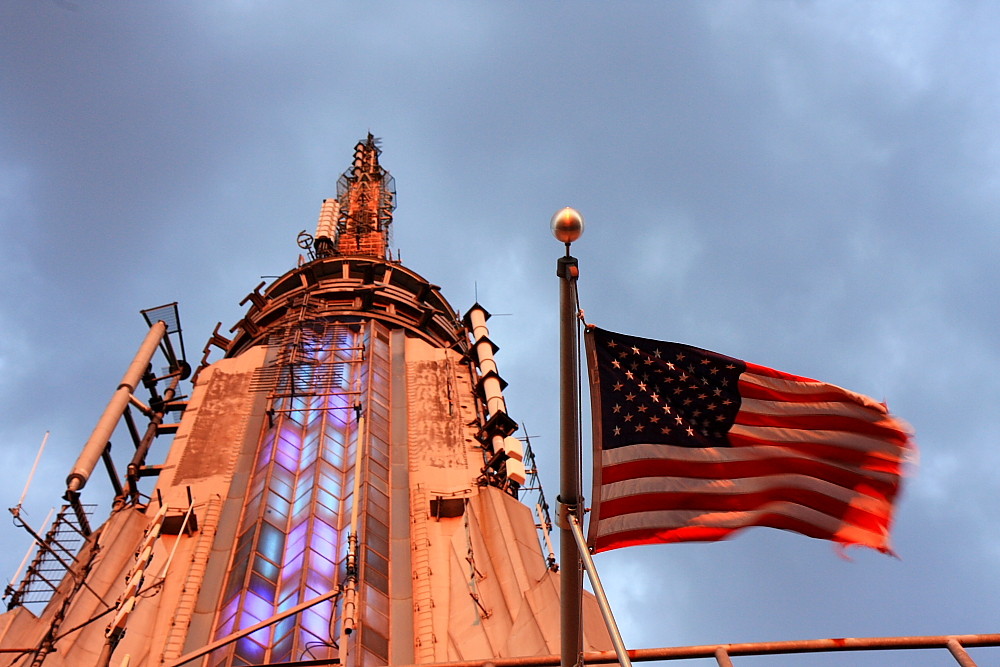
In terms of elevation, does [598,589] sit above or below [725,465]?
below

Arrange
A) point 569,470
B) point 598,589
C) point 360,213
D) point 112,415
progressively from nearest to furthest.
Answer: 1. point 598,589
2. point 569,470
3. point 112,415
4. point 360,213

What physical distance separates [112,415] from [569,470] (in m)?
26.7

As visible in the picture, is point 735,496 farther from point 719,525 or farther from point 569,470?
point 569,470

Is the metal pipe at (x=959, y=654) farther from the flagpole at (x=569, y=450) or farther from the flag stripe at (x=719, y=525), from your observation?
the flagpole at (x=569, y=450)

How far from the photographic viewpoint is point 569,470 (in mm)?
9531

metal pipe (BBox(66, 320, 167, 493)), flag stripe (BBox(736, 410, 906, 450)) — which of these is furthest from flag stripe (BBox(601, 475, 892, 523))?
metal pipe (BBox(66, 320, 167, 493))

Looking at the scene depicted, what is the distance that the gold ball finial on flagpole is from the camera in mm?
9422

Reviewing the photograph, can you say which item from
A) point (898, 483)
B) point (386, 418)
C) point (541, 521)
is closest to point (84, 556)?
point (386, 418)

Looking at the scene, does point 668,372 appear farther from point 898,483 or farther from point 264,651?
point 264,651

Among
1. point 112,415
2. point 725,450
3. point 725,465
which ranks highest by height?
point 112,415

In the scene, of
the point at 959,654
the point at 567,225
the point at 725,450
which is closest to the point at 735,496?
the point at 725,450

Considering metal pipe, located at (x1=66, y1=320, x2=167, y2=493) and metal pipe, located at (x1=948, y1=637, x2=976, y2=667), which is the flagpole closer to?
metal pipe, located at (x1=948, y1=637, x2=976, y2=667)

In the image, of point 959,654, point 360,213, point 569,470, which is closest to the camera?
point 569,470

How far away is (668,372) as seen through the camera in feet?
44.9
